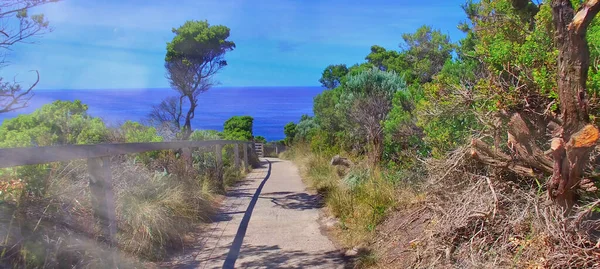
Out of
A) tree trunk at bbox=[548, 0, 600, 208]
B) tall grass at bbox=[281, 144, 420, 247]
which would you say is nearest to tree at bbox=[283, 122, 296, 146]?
tall grass at bbox=[281, 144, 420, 247]

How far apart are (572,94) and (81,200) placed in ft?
13.4

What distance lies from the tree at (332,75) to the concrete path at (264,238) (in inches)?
953

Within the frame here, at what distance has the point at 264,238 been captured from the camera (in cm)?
639

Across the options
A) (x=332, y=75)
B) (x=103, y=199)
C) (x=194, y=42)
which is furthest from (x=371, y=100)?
(x=332, y=75)

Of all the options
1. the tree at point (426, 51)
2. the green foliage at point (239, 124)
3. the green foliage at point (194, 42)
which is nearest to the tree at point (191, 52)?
the green foliage at point (194, 42)

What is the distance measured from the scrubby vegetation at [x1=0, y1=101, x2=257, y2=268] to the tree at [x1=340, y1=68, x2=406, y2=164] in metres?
3.86

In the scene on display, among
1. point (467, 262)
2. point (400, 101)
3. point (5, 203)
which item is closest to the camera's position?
point (5, 203)

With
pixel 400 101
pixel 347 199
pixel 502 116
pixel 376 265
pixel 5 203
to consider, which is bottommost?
pixel 376 265

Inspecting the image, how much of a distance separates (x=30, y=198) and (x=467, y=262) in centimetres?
341

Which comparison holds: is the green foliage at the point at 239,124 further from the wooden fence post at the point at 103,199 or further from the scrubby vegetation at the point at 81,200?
the wooden fence post at the point at 103,199

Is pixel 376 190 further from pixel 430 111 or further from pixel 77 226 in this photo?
pixel 77 226

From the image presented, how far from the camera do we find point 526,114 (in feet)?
13.3

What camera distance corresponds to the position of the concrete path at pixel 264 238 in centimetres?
534

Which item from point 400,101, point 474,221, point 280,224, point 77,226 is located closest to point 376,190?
point 280,224
